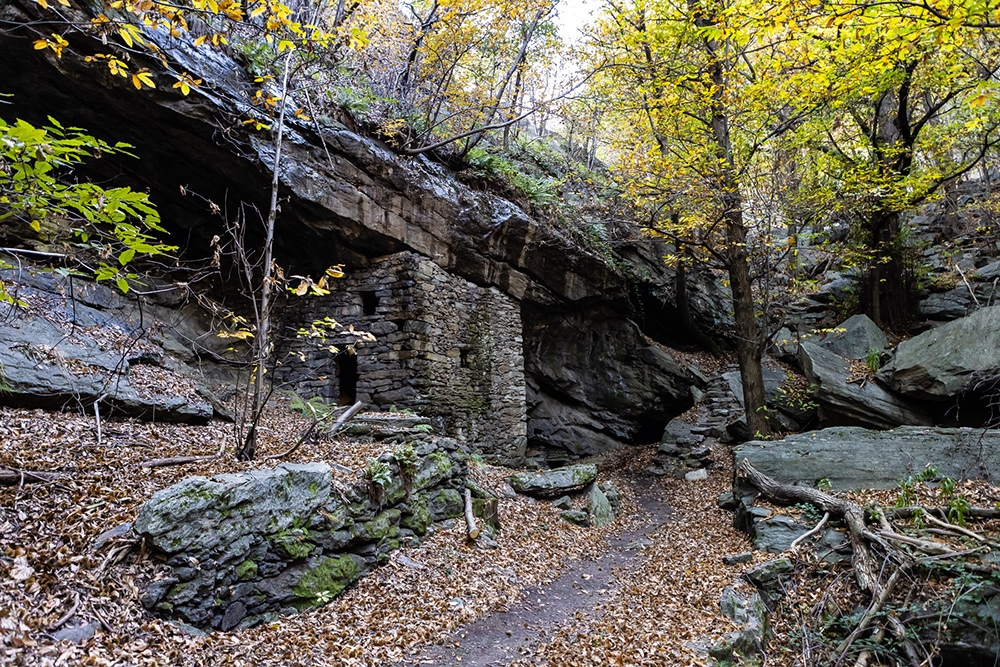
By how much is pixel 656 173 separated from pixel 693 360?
23.6 ft

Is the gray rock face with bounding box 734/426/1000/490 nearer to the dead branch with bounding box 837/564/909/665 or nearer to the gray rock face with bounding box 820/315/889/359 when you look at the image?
the dead branch with bounding box 837/564/909/665

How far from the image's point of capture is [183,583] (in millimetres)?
3803

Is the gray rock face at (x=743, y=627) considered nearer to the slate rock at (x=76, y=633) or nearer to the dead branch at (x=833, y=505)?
the dead branch at (x=833, y=505)

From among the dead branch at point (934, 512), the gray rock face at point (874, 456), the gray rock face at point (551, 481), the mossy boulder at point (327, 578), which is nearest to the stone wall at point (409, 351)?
the gray rock face at point (551, 481)

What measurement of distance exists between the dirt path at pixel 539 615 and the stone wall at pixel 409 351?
13.1 ft

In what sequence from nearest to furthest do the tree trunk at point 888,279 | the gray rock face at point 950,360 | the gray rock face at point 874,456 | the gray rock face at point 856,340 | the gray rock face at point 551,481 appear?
the gray rock face at point 874,456, the gray rock face at point 950,360, the gray rock face at point 551,481, the gray rock face at point 856,340, the tree trunk at point 888,279

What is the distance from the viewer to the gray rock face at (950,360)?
27.9ft

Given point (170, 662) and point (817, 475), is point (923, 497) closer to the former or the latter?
point (817, 475)

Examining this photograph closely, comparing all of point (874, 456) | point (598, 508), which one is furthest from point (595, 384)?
point (874, 456)

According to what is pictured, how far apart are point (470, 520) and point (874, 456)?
5.32m

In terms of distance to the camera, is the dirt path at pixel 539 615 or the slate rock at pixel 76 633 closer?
the slate rock at pixel 76 633

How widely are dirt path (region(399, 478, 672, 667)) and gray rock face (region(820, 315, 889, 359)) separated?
21.6 ft

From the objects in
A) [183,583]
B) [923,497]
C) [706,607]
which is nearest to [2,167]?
[183,583]

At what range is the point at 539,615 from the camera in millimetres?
5348
